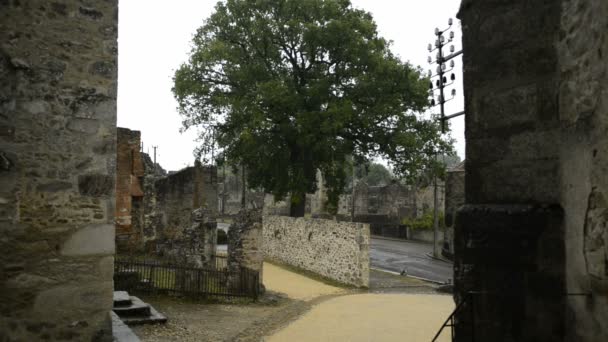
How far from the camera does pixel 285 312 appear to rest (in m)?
13.0

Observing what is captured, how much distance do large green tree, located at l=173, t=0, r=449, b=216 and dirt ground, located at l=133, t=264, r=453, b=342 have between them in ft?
19.1

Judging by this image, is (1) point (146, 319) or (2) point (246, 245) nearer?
(1) point (146, 319)

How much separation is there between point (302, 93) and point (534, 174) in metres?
18.7

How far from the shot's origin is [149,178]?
2159 centimetres

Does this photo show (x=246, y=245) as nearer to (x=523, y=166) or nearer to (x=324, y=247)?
(x=324, y=247)

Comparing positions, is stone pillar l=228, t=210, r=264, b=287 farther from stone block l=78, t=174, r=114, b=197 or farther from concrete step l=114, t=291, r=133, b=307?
stone block l=78, t=174, r=114, b=197

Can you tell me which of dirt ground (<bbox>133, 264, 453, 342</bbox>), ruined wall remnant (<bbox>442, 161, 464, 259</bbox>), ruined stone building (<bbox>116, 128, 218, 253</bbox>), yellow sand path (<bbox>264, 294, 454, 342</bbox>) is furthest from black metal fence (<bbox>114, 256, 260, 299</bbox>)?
ruined wall remnant (<bbox>442, 161, 464, 259</bbox>)

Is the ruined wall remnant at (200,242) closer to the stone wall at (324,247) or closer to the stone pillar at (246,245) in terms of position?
the stone pillar at (246,245)

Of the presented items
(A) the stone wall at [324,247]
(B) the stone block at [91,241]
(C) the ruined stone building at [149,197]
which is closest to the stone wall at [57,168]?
(B) the stone block at [91,241]

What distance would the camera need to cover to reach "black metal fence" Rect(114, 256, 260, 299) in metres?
13.1

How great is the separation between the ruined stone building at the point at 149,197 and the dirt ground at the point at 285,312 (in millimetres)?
5154

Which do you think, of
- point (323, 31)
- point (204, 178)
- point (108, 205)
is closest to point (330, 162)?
point (323, 31)

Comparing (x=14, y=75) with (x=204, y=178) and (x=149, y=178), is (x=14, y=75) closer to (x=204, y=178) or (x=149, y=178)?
(x=149, y=178)

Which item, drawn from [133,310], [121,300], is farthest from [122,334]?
[121,300]
